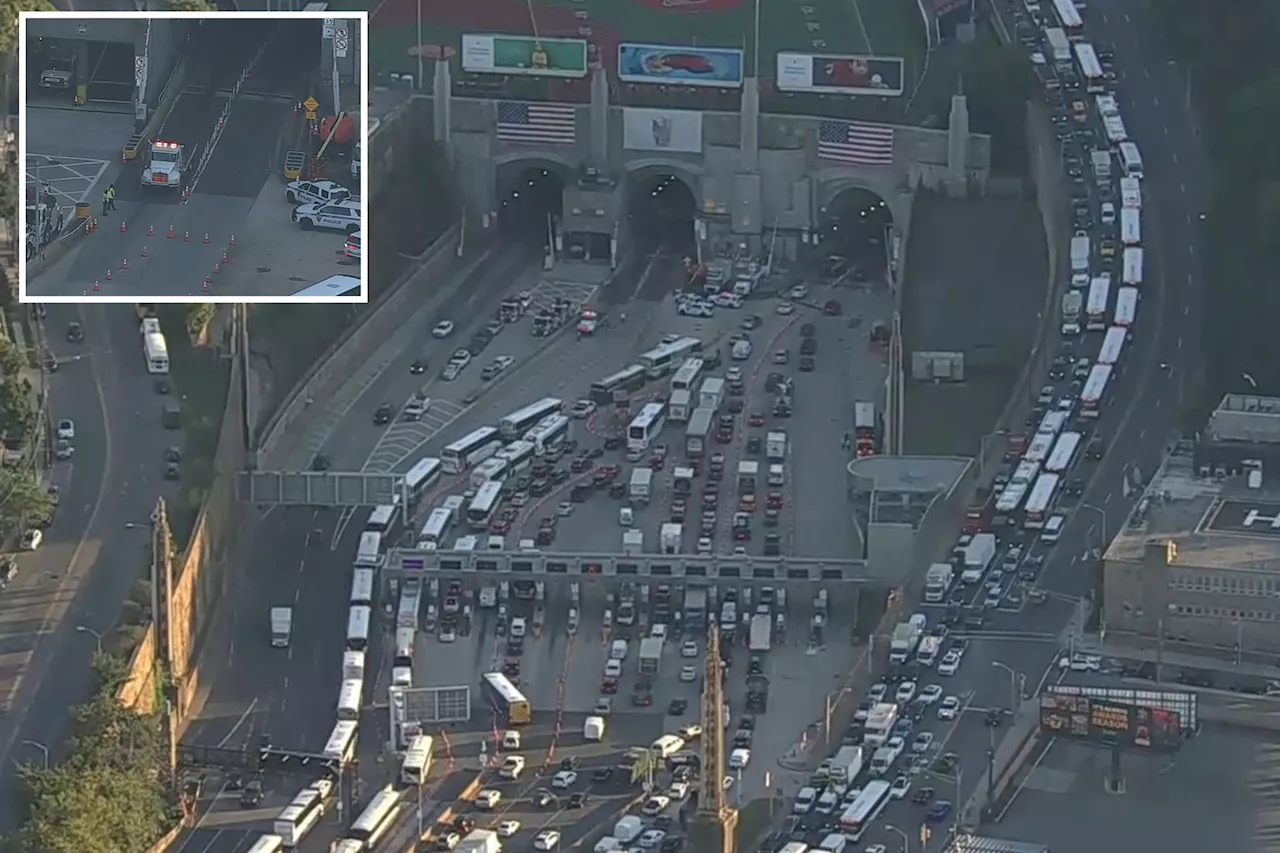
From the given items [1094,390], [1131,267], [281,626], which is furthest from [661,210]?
[281,626]

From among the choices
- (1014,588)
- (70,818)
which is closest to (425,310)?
(1014,588)

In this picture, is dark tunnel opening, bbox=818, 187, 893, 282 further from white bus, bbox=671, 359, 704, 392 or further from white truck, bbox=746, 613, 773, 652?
white truck, bbox=746, 613, 773, 652

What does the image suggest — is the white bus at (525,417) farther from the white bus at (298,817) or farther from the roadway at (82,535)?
the white bus at (298,817)

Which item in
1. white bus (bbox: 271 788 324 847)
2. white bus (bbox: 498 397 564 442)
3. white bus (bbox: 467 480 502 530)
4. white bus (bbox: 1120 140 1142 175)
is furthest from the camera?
white bus (bbox: 1120 140 1142 175)

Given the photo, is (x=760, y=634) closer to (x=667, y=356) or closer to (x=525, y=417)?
(x=525, y=417)

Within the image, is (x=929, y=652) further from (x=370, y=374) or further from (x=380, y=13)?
(x=380, y=13)

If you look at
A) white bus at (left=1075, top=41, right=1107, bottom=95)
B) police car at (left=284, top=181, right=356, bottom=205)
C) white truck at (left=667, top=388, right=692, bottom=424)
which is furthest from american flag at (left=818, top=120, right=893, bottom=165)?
police car at (left=284, top=181, right=356, bottom=205)
